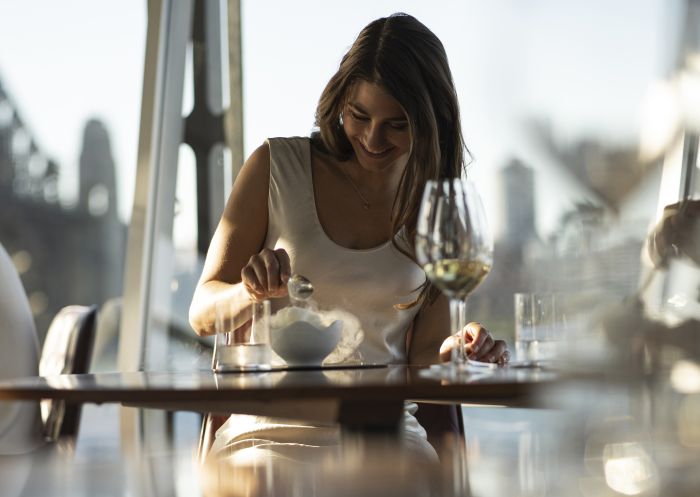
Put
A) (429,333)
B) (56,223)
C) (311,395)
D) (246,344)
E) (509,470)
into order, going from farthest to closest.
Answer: (56,223) → (429,333) → (246,344) → (311,395) → (509,470)

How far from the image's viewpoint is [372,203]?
79.0 inches

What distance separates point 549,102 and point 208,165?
14.0ft

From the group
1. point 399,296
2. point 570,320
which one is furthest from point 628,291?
point 399,296

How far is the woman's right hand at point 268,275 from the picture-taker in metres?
1.32

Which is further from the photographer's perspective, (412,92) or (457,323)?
(412,92)

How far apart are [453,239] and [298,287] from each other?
364 millimetres

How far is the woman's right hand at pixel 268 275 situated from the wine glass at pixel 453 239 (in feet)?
0.77

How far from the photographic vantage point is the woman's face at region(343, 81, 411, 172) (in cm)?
182

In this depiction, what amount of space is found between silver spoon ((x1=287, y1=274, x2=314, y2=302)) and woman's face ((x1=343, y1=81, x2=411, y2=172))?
0.48 metres

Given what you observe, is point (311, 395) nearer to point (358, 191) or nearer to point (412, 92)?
point (412, 92)

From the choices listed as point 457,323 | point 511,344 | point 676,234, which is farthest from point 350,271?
point 511,344

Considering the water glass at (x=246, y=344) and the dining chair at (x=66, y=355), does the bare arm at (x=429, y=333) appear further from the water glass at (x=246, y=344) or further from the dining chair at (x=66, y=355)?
the dining chair at (x=66, y=355)

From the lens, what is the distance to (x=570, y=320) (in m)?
0.31

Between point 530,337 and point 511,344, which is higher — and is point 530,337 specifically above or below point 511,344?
Answer: above
